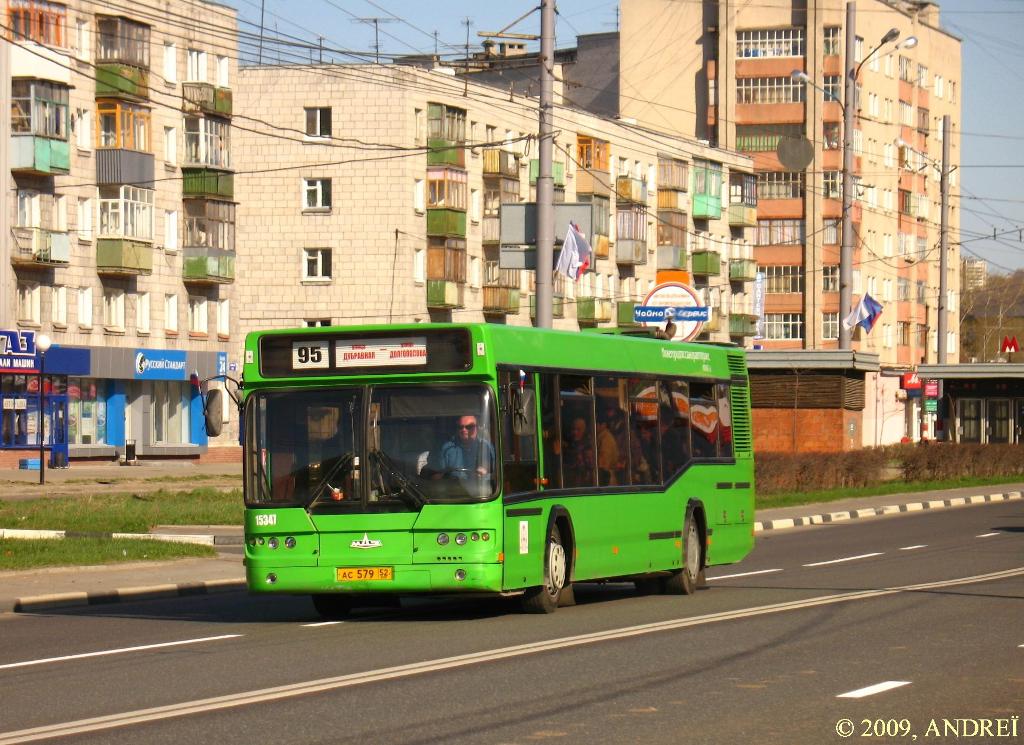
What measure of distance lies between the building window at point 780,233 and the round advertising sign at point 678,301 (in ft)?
253

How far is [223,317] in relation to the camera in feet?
229

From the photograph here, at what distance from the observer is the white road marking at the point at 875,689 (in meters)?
10.4

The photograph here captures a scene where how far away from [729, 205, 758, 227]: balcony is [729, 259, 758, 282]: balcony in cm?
204

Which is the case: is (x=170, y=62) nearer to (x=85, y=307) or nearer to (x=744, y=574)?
(x=85, y=307)

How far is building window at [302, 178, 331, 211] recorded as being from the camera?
242 ft

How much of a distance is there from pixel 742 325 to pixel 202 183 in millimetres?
40771

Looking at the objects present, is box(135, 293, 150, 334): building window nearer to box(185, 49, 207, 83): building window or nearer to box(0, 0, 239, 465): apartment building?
box(0, 0, 239, 465): apartment building

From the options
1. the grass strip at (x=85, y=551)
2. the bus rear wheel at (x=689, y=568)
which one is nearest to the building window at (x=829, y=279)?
the grass strip at (x=85, y=551)

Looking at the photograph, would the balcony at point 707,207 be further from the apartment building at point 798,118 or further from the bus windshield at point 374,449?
the bus windshield at point 374,449

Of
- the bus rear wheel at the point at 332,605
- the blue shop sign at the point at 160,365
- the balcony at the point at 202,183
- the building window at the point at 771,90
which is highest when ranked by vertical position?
the building window at the point at 771,90

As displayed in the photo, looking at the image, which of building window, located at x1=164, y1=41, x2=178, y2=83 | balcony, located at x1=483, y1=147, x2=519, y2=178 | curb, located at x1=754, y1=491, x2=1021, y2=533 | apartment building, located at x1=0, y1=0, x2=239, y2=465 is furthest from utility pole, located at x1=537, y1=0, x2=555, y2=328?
balcony, located at x1=483, y1=147, x2=519, y2=178

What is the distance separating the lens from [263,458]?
15953mm

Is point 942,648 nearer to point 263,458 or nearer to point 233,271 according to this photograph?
point 263,458

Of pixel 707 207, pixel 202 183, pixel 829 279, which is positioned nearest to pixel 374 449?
pixel 202 183
